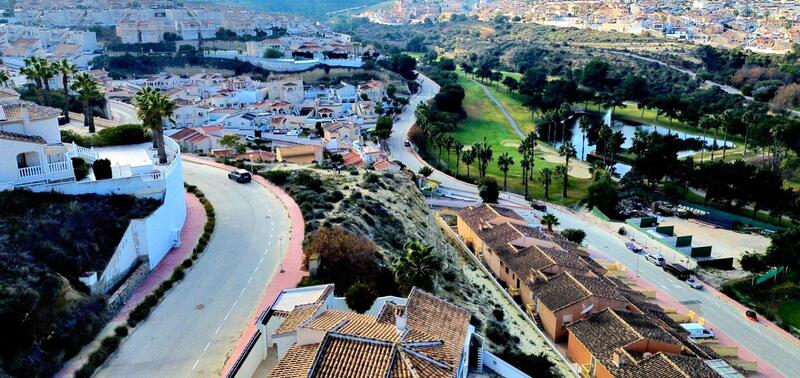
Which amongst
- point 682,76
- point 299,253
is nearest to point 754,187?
point 299,253

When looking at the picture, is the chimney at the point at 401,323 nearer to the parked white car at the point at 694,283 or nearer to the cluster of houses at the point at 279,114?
the parked white car at the point at 694,283

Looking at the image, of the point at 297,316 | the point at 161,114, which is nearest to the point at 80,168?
the point at 161,114

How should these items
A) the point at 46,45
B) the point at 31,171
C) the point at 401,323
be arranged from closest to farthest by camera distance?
the point at 401,323 < the point at 31,171 < the point at 46,45

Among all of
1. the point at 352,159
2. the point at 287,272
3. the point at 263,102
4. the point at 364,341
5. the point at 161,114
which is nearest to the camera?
the point at 364,341

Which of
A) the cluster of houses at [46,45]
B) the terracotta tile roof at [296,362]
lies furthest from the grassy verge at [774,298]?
the cluster of houses at [46,45]

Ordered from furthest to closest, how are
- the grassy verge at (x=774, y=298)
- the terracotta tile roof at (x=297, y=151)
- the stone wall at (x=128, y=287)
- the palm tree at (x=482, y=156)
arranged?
the palm tree at (x=482, y=156) → the terracotta tile roof at (x=297, y=151) → the grassy verge at (x=774, y=298) → the stone wall at (x=128, y=287)

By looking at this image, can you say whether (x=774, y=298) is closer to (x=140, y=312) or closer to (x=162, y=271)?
(x=162, y=271)
